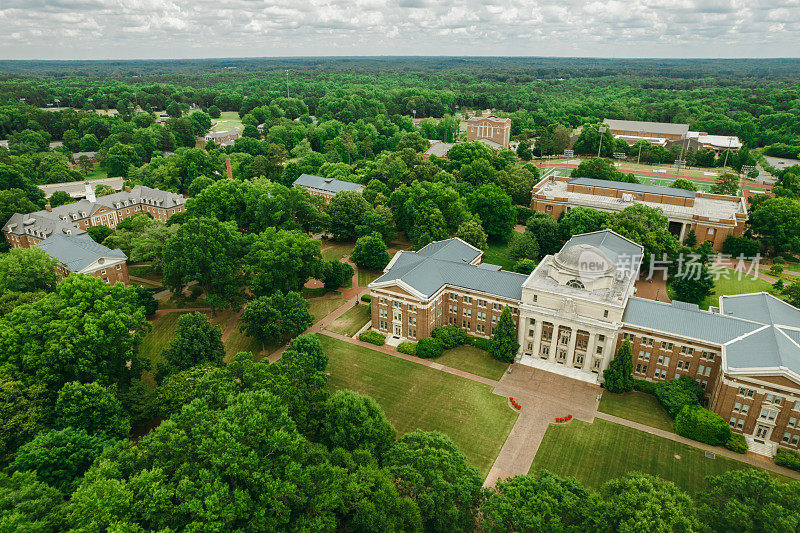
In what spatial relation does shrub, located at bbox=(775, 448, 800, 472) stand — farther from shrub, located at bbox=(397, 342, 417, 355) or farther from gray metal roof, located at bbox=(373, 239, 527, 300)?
shrub, located at bbox=(397, 342, 417, 355)

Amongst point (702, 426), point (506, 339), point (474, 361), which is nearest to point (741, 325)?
point (702, 426)

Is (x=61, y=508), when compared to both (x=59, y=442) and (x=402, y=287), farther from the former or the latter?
(x=402, y=287)

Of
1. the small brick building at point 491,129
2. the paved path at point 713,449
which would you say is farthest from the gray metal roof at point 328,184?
the small brick building at point 491,129

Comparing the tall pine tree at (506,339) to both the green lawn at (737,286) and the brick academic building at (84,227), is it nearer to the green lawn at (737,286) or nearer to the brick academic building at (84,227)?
the green lawn at (737,286)

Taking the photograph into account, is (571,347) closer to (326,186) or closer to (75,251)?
(326,186)


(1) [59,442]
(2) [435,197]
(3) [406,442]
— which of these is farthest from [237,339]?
(2) [435,197]
